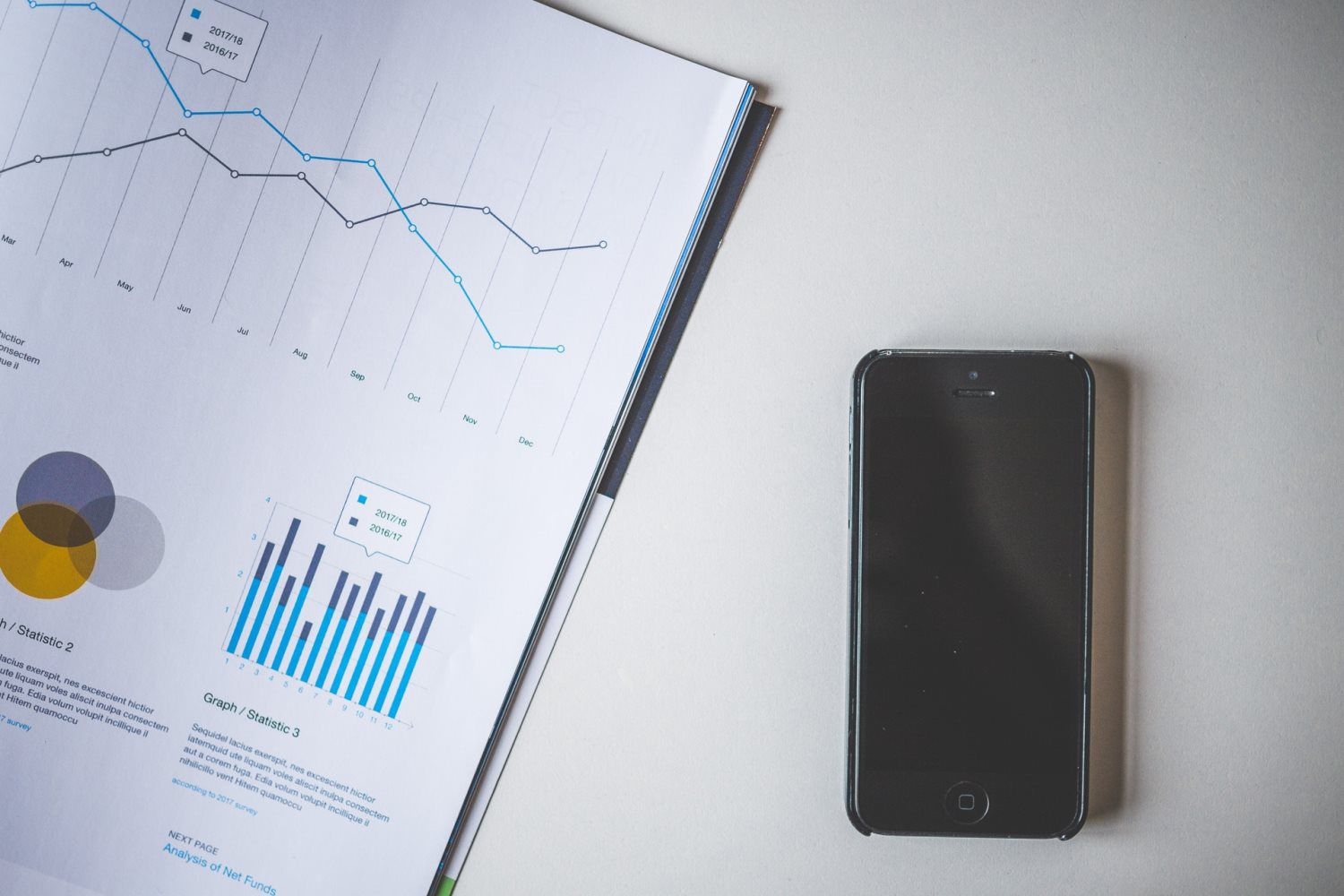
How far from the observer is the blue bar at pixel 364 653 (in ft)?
1.38

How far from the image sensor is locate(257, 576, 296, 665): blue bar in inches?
16.5

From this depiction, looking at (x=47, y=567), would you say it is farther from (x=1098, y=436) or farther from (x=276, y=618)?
(x=1098, y=436)

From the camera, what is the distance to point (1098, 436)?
1.38 feet

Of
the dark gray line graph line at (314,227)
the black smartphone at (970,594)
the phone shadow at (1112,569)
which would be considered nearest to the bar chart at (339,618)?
the dark gray line graph line at (314,227)

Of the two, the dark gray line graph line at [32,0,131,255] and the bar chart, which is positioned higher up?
the dark gray line graph line at [32,0,131,255]

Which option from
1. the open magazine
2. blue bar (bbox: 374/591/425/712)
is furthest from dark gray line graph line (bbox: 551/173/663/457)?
blue bar (bbox: 374/591/425/712)

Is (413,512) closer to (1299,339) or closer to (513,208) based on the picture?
(513,208)

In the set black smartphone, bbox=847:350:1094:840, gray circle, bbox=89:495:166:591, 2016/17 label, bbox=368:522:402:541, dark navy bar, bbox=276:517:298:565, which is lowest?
gray circle, bbox=89:495:166:591

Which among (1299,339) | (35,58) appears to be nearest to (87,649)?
(35,58)

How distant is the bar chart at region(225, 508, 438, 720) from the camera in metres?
0.42

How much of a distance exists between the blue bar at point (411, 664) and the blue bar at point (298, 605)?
0.06 metres

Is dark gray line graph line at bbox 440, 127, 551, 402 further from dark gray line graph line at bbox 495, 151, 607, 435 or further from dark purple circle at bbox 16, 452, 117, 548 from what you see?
dark purple circle at bbox 16, 452, 117, 548

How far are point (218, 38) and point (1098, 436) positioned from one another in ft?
1.63

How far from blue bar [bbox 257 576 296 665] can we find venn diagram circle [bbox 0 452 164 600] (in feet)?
0.22
